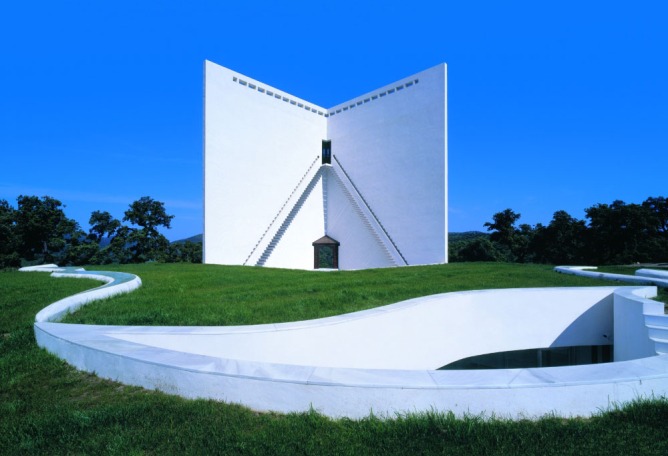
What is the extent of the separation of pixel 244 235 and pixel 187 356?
626 inches

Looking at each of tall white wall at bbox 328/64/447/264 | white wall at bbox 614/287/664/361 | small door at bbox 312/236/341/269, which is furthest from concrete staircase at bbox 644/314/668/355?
small door at bbox 312/236/341/269

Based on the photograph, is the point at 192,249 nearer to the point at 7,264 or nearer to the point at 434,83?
the point at 7,264

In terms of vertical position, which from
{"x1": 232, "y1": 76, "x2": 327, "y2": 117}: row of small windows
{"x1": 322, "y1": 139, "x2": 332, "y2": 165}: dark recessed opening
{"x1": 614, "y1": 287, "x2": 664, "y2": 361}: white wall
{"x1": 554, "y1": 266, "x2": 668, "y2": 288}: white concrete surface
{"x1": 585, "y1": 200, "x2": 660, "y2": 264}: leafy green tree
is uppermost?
{"x1": 232, "y1": 76, "x2": 327, "y2": 117}: row of small windows

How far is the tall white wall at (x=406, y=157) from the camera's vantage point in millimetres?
18000

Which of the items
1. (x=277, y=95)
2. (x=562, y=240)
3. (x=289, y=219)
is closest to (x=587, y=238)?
(x=562, y=240)

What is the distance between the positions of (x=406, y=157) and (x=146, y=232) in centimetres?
1613

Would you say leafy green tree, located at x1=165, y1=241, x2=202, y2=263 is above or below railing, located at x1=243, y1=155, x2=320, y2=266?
below

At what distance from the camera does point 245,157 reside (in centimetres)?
1870

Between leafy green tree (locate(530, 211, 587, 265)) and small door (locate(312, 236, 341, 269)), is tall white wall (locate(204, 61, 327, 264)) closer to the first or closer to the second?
small door (locate(312, 236, 341, 269))

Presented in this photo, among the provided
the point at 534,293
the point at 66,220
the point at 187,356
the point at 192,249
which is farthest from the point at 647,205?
the point at 66,220

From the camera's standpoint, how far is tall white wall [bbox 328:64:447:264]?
1800 cm

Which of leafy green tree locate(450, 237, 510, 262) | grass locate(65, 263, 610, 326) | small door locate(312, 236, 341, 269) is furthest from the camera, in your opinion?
leafy green tree locate(450, 237, 510, 262)

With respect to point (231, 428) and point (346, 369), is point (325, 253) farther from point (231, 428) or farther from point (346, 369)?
point (231, 428)

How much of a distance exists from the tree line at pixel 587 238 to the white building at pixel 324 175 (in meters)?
11.9
